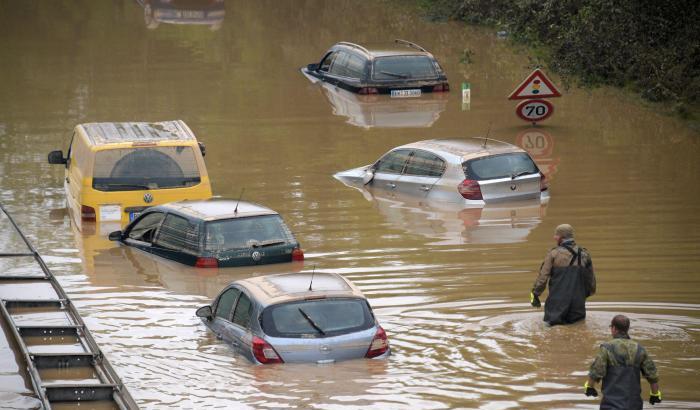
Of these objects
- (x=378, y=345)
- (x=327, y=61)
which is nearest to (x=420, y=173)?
(x=378, y=345)

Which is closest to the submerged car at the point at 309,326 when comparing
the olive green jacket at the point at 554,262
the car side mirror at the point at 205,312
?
the car side mirror at the point at 205,312

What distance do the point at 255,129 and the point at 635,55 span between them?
9483 millimetres

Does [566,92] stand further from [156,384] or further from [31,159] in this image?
[156,384]

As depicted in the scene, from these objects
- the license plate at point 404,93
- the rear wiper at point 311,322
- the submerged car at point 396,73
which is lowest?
the rear wiper at point 311,322

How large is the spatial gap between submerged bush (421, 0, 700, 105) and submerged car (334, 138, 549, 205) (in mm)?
9613

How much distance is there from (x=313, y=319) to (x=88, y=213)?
886 centimetres

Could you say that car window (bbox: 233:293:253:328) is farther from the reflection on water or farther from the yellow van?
the reflection on water

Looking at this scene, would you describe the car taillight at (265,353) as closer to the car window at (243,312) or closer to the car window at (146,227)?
the car window at (243,312)

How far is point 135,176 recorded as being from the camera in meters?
23.5

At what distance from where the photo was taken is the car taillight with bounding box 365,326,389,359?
15.8 meters

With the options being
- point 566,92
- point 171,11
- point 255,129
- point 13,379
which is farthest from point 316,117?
point 171,11

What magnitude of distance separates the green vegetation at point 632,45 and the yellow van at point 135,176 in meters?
14.1

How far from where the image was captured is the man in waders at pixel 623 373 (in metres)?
12.6

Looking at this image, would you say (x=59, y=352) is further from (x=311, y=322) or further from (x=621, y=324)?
(x=621, y=324)
